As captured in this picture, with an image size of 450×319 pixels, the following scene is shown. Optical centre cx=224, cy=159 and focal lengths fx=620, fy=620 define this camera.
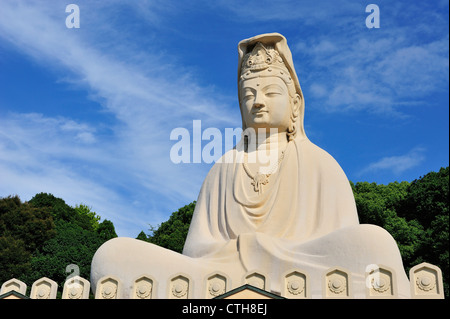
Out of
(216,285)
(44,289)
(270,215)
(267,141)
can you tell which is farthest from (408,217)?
(44,289)

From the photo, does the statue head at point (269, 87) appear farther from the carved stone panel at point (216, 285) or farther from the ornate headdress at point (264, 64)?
the carved stone panel at point (216, 285)

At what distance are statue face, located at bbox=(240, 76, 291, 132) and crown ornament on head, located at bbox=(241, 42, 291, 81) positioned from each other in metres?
0.12

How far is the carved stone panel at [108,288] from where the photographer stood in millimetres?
6301

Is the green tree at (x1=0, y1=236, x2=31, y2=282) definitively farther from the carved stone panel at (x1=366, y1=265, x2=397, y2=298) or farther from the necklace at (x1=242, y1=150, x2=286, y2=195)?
the carved stone panel at (x1=366, y1=265, x2=397, y2=298)

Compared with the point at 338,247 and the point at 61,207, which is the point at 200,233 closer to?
the point at 338,247

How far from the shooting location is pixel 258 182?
9.15 metres

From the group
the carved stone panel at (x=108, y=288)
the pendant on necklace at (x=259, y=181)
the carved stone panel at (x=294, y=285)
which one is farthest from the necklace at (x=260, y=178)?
the carved stone panel at (x=108, y=288)

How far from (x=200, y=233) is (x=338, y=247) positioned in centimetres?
237

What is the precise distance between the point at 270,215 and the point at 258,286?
2.89 meters

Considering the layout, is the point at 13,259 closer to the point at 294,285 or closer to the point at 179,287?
the point at 179,287

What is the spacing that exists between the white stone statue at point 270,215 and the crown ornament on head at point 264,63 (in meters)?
0.02

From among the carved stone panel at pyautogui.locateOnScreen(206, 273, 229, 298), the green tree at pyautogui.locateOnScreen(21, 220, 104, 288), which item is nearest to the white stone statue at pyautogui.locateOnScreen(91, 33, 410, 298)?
the carved stone panel at pyautogui.locateOnScreen(206, 273, 229, 298)

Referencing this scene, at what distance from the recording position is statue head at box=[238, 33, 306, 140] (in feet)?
31.2
